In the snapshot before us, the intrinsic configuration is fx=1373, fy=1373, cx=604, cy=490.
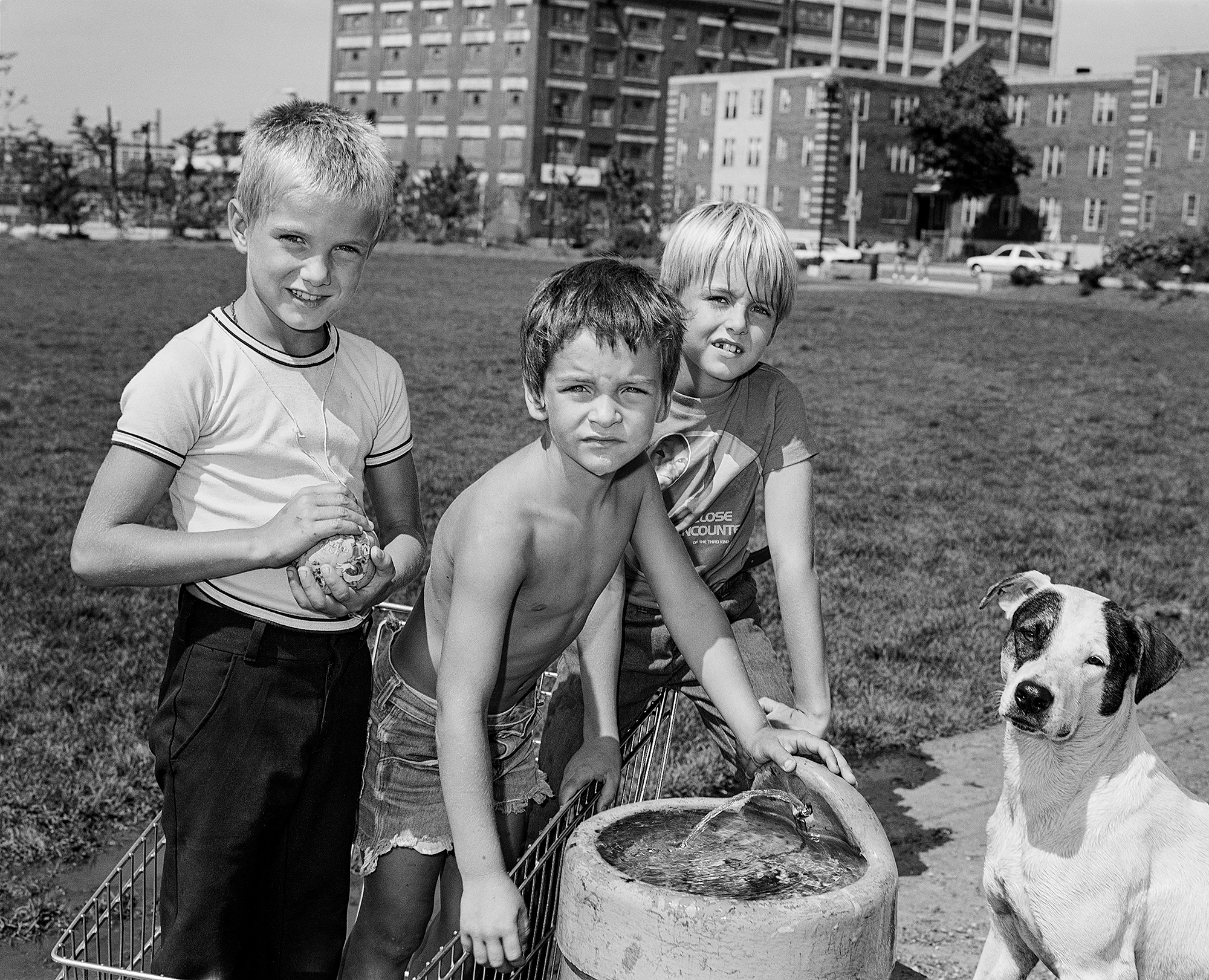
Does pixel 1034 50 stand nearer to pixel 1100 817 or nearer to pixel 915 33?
pixel 915 33

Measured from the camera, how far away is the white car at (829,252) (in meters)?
54.0

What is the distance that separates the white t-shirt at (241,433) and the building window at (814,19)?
9848 cm

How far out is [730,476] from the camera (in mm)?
3766

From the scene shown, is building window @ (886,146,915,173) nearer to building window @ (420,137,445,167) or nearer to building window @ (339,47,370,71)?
building window @ (420,137,445,167)

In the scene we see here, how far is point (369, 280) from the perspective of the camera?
115ft

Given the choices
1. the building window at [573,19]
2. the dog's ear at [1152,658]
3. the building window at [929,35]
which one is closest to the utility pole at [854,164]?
the building window at [573,19]

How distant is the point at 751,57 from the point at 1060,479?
84.6m

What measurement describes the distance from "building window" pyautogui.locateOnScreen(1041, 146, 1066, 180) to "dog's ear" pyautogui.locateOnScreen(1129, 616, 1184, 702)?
77.3 meters

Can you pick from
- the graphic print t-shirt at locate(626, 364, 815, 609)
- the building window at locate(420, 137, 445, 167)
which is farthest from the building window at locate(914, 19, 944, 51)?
the graphic print t-shirt at locate(626, 364, 815, 609)

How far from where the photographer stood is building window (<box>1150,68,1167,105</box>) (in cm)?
6900

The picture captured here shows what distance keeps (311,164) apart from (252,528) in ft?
2.46

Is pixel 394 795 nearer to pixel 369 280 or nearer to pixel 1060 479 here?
pixel 1060 479

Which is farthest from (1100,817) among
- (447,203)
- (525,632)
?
(447,203)

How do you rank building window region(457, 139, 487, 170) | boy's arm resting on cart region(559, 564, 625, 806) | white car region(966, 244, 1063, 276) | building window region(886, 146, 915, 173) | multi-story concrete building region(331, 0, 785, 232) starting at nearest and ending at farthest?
boy's arm resting on cart region(559, 564, 625, 806) < white car region(966, 244, 1063, 276) < building window region(886, 146, 915, 173) < multi-story concrete building region(331, 0, 785, 232) < building window region(457, 139, 487, 170)
